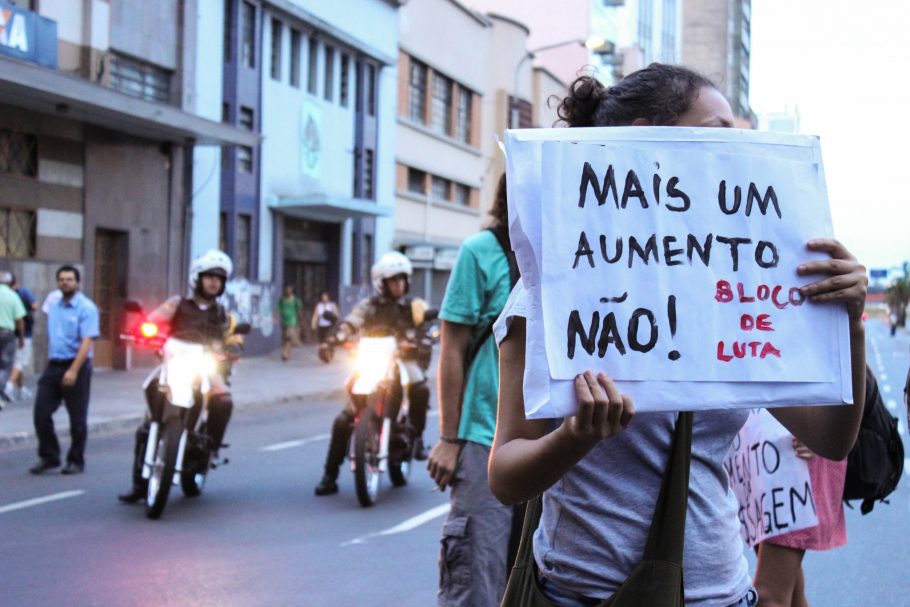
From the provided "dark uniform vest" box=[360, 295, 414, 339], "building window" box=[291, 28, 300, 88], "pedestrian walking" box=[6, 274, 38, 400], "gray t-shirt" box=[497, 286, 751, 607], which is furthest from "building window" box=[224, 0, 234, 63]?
"gray t-shirt" box=[497, 286, 751, 607]

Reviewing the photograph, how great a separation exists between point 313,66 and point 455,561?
90.0 feet

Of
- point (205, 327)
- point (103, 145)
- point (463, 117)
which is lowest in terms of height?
point (205, 327)

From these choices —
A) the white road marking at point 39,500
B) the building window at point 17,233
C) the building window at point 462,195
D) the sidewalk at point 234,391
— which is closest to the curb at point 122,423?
the sidewalk at point 234,391

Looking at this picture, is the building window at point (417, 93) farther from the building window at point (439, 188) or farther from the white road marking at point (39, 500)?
the white road marking at point (39, 500)

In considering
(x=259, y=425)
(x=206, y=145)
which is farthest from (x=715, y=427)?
(x=206, y=145)

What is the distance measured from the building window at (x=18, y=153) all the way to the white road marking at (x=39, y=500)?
1078 cm

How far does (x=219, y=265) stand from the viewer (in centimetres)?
841

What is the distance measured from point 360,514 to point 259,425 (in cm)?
623

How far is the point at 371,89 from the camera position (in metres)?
33.0

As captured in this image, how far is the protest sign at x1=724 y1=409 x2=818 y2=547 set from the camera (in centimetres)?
372

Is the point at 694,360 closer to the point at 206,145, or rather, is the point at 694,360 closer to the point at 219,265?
the point at 219,265

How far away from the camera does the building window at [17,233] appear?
18344mm

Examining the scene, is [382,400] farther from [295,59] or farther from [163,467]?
[295,59]

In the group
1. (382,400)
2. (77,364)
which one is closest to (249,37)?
(77,364)
